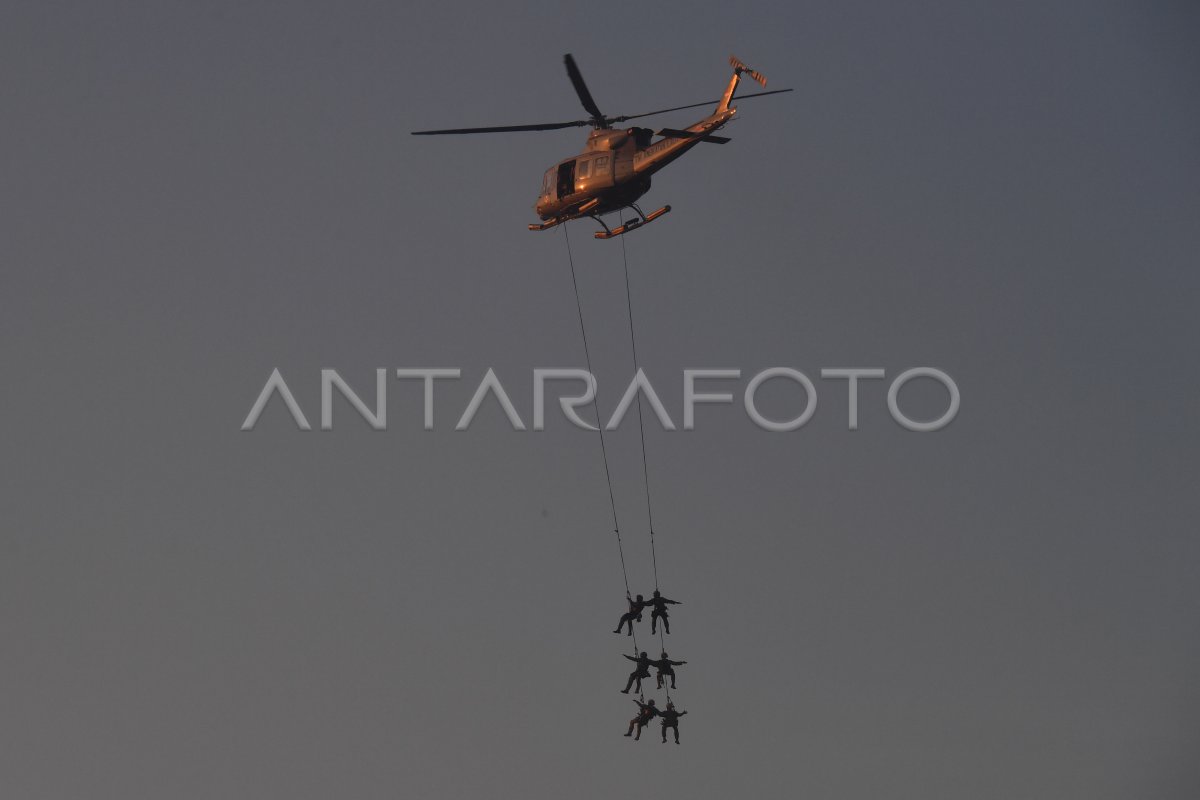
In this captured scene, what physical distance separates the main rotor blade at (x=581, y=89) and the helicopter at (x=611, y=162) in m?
0.02

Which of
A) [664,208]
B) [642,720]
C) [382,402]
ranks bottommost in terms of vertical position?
[642,720]

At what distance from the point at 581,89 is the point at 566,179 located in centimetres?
398

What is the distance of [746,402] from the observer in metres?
78.3

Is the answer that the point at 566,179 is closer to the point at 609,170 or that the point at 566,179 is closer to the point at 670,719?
the point at 609,170

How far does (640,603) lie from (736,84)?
11.4 metres

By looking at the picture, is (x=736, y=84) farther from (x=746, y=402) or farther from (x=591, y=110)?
(x=746, y=402)

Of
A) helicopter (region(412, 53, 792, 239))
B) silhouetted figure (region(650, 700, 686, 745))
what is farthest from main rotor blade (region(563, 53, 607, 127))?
silhouetted figure (region(650, 700, 686, 745))

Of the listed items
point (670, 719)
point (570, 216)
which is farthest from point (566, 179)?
point (670, 719)

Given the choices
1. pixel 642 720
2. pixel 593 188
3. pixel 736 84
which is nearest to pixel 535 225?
pixel 593 188

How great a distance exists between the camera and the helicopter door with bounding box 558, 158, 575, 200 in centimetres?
6297

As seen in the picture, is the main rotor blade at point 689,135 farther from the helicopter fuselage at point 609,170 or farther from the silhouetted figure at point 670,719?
the silhouetted figure at point 670,719

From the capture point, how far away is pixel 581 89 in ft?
195

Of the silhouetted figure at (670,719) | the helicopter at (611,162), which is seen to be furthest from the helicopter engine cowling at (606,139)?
the silhouetted figure at (670,719)

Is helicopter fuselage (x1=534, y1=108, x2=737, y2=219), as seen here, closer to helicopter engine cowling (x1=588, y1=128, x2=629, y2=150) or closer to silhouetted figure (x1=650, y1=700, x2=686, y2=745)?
helicopter engine cowling (x1=588, y1=128, x2=629, y2=150)
